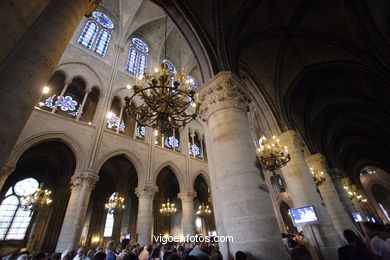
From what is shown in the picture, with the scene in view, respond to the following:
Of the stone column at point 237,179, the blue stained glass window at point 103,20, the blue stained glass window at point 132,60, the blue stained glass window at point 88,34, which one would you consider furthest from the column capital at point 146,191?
the blue stained glass window at point 103,20

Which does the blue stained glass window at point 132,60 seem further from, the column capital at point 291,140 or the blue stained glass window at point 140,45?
the column capital at point 291,140

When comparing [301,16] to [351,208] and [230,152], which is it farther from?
[351,208]

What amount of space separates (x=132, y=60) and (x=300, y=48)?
12.1m

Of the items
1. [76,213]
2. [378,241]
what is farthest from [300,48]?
[76,213]

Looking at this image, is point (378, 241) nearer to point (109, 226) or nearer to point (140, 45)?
point (109, 226)

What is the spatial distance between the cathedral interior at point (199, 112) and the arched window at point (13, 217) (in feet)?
0.21

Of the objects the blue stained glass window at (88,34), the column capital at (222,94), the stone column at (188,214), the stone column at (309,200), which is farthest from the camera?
the blue stained glass window at (88,34)

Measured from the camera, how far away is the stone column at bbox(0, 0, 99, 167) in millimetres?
1687

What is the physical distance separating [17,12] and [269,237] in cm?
445

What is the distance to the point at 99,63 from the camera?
492 inches

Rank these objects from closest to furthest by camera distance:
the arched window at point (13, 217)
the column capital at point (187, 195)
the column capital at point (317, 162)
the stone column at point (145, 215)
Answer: the stone column at point (145, 215), the column capital at point (317, 162), the arched window at point (13, 217), the column capital at point (187, 195)

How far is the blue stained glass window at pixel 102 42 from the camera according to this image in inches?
525

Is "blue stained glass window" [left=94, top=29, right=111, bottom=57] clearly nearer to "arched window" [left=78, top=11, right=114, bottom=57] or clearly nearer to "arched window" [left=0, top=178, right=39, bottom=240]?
"arched window" [left=78, top=11, right=114, bottom=57]

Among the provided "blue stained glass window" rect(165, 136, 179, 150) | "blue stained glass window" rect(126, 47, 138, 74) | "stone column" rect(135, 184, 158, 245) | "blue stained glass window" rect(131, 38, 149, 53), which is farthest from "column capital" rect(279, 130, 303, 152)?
"blue stained glass window" rect(131, 38, 149, 53)
